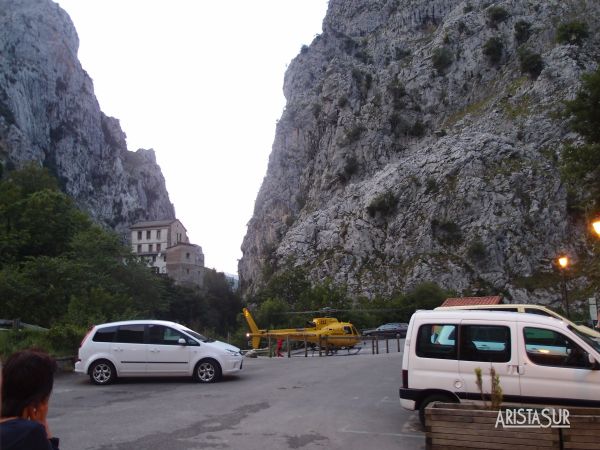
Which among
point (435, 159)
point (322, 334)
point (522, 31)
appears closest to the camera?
point (322, 334)

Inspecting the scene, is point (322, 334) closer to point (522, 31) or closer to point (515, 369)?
point (515, 369)

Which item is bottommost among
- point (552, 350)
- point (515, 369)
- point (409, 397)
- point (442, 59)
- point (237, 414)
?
point (237, 414)

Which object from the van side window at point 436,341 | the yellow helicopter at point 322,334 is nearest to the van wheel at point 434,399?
the van side window at point 436,341

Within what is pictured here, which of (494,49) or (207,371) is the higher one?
(494,49)

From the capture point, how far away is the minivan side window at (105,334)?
44.6 ft

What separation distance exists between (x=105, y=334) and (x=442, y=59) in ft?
214

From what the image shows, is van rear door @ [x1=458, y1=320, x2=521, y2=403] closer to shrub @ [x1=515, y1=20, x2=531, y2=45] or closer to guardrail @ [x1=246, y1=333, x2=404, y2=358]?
guardrail @ [x1=246, y1=333, x2=404, y2=358]

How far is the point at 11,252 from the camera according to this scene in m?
40.3

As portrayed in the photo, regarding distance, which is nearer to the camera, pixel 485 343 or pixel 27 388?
pixel 27 388

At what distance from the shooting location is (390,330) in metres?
40.9

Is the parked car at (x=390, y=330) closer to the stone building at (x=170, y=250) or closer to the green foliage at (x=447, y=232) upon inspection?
the green foliage at (x=447, y=232)

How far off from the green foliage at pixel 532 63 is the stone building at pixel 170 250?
60006 mm

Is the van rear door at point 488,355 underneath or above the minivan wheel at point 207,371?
above

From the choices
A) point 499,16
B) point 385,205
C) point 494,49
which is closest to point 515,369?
point 385,205
